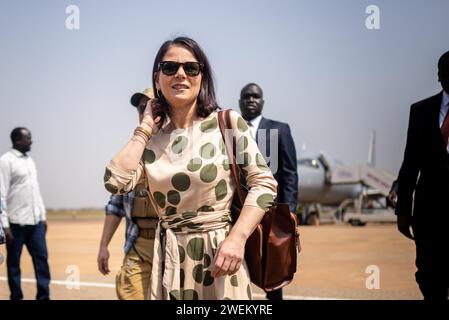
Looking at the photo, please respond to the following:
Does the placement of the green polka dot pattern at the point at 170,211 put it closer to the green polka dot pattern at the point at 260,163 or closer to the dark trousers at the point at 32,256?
the green polka dot pattern at the point at 260,163

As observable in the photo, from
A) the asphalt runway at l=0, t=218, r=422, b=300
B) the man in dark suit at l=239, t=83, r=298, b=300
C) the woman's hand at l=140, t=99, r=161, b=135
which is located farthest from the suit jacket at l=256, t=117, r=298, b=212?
the woman's hand at l=140, t=99, r=161, b=135

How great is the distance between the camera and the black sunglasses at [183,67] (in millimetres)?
2170

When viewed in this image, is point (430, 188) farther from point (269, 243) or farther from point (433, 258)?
point (269, 243)

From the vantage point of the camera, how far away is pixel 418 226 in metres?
3.29

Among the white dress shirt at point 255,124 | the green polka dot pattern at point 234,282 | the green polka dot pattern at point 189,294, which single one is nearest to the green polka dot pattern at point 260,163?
the green polka dot pattern at point 234,282

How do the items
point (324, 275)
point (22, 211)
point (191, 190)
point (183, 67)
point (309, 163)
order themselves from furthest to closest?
point (309, 163), point (324, 275), point (22, 211), point (183, 67), point (191, 190)

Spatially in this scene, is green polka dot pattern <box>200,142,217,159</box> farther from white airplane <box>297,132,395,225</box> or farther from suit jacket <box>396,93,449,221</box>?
white airplane <box>297,132,395,225</box>

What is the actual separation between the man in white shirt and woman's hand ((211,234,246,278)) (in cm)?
496

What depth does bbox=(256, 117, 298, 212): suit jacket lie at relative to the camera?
16.1ft

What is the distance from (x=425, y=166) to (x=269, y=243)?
1.54 meters

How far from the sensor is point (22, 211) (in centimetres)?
640

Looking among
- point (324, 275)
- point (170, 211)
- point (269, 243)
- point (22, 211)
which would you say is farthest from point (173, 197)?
point (324, 275)
